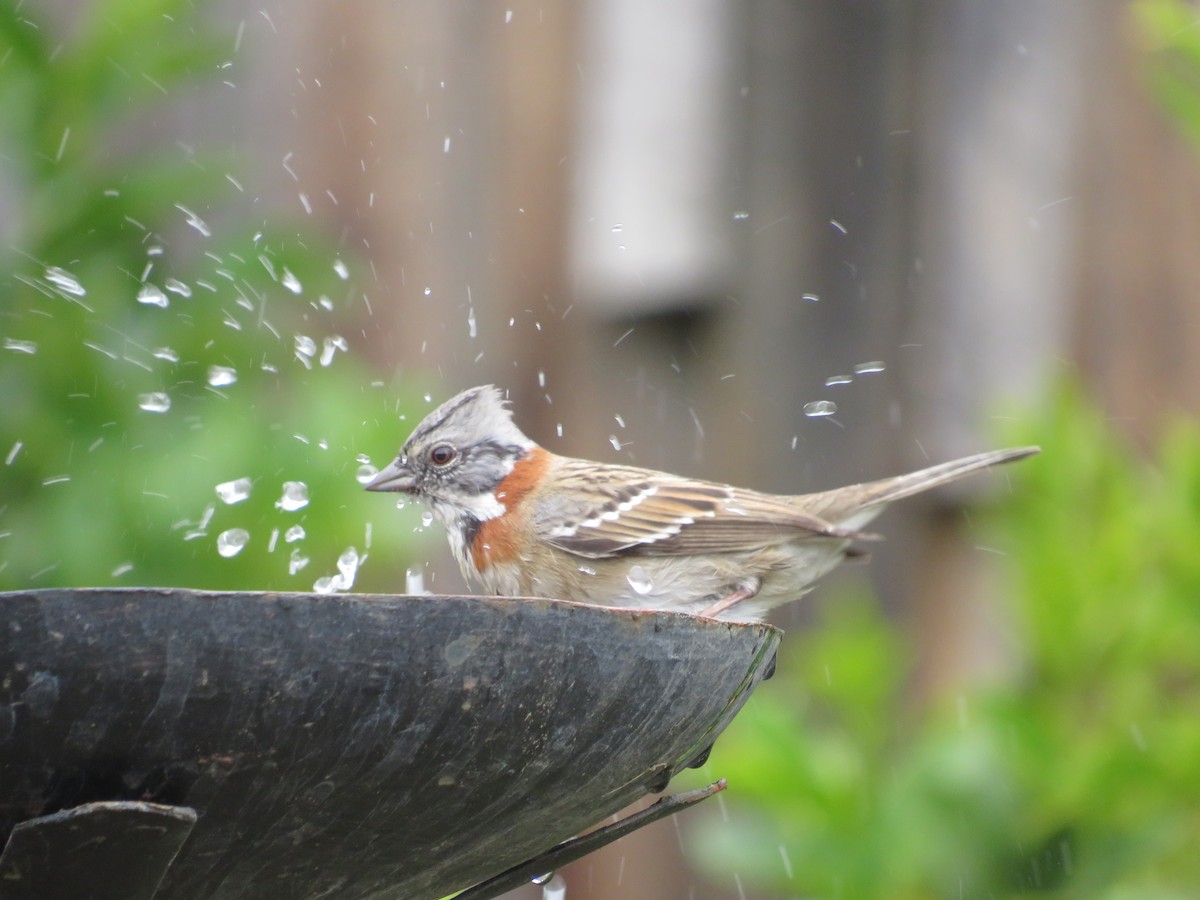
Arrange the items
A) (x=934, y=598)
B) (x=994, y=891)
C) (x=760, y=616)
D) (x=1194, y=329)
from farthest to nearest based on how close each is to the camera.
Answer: (x=934, y=598) < (x=1194, y=329) < (x=760, y=616) < (x=994, y=891)

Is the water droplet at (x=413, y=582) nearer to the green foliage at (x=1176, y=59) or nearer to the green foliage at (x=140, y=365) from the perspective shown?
the green foliage at (x=140, y=365)

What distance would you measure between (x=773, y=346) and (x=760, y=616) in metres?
1.88

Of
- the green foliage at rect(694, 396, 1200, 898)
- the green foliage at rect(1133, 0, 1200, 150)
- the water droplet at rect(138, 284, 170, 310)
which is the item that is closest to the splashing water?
the water droplet at rect(138, 284, 170, 310)

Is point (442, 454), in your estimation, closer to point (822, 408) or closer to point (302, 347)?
point (302, 347)

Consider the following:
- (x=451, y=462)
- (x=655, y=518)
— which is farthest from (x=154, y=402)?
(x=655, y=518)

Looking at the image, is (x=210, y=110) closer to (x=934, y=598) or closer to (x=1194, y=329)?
(x=934, y=598)

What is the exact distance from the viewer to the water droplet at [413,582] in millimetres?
3679

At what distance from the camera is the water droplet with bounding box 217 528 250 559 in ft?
11.7

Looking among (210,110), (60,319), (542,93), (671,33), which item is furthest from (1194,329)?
(210,110)

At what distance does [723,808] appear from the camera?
539 centimetres

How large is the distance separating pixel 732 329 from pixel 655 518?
2215 mm

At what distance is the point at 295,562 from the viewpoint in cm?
371

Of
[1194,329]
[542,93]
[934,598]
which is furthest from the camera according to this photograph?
[542,93]

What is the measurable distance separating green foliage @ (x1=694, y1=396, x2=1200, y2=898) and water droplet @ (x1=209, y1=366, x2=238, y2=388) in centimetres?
166
